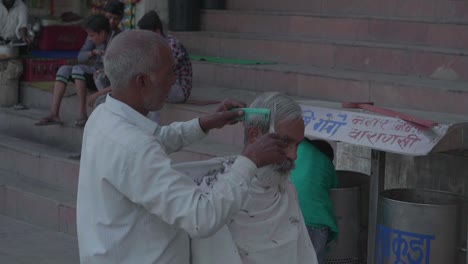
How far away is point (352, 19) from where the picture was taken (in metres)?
8.55

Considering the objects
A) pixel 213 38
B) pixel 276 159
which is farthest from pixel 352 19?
pixel 276 159

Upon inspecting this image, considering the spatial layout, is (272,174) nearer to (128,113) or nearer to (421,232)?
(128,113)

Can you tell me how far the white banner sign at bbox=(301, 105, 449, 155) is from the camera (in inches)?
156

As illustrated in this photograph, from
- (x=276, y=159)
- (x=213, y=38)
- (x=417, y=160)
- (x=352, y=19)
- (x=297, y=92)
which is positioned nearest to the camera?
(x=276, y=159)

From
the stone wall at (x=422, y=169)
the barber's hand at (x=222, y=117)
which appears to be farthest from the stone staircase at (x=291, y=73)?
the barber's hand at (x=222, y=117)

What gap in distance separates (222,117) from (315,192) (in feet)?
3.62

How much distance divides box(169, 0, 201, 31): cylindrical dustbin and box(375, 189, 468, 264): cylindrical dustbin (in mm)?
5826

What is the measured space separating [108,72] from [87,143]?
0.80ft

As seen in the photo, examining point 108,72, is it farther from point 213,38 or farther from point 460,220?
point 213,38

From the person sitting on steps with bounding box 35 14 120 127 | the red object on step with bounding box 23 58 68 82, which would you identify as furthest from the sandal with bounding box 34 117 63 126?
the red object on step with bounding box 23 58 68 82

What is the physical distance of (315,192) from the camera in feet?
13.9

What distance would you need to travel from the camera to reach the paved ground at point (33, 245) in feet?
21.2

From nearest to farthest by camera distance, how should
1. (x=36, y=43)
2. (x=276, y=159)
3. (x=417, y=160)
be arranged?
1. (x=276, y=159)
2. (x=417, y=160)
3. (x=36, y=43)

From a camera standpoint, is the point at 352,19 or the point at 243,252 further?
the point at 352,19
